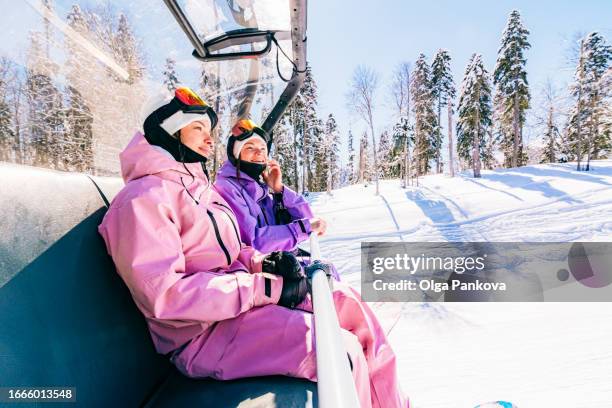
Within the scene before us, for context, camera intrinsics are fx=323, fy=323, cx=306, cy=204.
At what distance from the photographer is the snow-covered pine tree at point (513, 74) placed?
23.6 meters

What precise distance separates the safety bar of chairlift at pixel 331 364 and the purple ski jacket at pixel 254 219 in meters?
1.33

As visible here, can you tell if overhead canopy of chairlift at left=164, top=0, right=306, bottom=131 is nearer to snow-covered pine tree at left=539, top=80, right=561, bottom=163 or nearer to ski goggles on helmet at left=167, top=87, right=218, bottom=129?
ski goggles on helmet at left=167, top=87, right=218, bottom=129

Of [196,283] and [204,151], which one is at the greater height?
[204,151]

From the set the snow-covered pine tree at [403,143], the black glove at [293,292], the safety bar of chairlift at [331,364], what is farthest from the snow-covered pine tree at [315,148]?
the safety bar of chairlift at [331,364]

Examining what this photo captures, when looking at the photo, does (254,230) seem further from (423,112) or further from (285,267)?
(423,112)

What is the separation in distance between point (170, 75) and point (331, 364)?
2.57 meters

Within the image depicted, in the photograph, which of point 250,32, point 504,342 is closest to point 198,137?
point 250,32

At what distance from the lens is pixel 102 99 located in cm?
266

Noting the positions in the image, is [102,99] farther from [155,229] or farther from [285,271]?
[285,271]

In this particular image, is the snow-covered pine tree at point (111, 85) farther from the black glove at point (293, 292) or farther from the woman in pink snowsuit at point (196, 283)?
the black glove at point (293, 292)

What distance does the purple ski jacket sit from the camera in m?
2.32

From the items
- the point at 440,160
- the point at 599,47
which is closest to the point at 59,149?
the point at 599,47

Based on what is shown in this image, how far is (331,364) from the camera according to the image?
71cm

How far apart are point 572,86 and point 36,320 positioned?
2775 cm
